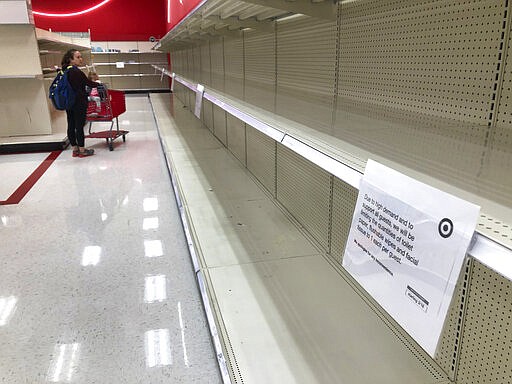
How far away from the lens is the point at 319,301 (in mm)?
1796

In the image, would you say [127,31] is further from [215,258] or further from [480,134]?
[480,134]

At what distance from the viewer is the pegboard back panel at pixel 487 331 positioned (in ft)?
3.79

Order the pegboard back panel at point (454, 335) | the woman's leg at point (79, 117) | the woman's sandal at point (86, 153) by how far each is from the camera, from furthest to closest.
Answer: the woman's sandal at point (86, 153), the woman's leg at point (79, 117), the pegboard back panel at point (454, 335)

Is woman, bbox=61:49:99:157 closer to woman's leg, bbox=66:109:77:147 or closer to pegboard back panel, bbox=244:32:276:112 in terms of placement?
woman's leg, bbox=66:109:77:147

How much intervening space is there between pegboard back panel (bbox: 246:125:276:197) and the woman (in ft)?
9.73

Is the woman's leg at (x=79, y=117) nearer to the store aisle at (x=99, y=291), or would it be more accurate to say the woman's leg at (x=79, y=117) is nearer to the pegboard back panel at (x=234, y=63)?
the store aisle at (x=99, y=291)

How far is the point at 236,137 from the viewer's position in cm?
418

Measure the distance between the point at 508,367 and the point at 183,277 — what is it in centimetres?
175

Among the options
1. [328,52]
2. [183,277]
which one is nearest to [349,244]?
[328,52]

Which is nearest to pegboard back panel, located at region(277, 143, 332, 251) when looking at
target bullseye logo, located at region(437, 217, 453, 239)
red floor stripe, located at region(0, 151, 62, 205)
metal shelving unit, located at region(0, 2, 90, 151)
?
target bullseye logo, located at region(437, 217, 453, 239)

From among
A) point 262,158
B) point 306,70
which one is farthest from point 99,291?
point 306,70

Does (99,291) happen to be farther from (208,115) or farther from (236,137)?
(208,115)

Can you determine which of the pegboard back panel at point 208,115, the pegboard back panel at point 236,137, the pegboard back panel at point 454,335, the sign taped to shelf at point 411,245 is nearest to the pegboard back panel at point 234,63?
the pegboard back panel at point 236,137

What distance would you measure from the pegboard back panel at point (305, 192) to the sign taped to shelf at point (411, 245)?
4.29 feet
